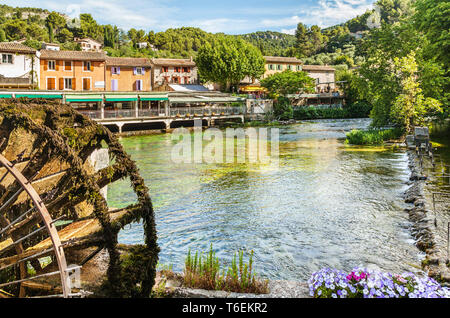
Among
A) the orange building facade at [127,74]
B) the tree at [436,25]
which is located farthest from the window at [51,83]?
the tree at [436,25]

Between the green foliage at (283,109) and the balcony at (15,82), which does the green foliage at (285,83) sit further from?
the balcony at (15,82)

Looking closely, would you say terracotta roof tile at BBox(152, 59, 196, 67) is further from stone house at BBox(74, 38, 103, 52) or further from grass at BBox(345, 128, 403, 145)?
stone house at BBox(74, 38, 103, 52)

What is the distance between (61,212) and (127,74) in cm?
4921

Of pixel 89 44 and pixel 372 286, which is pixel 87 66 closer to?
pixel 372 286

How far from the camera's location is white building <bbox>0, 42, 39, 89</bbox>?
4002cm

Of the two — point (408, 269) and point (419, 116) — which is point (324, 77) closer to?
point (419, 116)

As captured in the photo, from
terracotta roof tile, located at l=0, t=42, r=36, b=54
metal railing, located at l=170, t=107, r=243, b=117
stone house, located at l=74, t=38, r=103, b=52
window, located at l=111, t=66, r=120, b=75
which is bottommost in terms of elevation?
metal railing, located at l=170, t=107, r=243, b=117

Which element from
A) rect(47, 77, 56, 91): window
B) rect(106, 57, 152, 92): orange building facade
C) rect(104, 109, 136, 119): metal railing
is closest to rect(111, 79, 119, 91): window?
rect(106, 57, 152, 92): orange building facade

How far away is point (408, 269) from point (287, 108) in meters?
48.4

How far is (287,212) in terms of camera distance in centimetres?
1278

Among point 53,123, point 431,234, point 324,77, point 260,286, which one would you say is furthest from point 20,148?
point 324,77

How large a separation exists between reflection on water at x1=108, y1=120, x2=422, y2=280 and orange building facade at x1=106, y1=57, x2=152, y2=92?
1328 inches

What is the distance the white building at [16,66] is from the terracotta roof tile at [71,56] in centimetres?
162

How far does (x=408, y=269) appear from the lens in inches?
323
